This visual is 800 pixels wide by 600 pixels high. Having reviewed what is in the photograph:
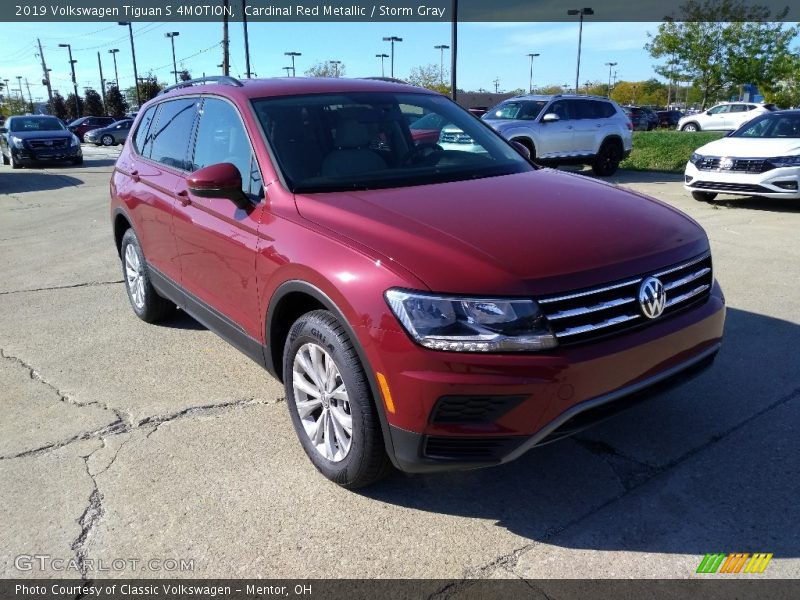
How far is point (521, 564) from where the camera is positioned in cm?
256

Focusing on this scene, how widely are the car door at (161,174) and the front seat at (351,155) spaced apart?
1.20m

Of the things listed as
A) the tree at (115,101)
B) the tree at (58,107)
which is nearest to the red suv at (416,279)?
the tree at (115,101)

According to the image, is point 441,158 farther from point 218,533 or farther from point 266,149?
point 218,533

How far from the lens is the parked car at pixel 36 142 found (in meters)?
19.8

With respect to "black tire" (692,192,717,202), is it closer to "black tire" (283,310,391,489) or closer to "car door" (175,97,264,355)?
"car door" (175,97,264,355)

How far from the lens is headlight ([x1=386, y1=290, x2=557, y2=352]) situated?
2.45 meters

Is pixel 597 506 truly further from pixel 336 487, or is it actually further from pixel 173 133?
pixel 173 133

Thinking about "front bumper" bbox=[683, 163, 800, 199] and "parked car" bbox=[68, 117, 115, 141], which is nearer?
"front bumper" bbox=[683, 163, 800, 199]

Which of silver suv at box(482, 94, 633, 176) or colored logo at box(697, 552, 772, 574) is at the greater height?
silver suv at box(482, 94, 633, 176)

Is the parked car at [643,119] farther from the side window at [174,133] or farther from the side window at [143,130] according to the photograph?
the side window at [174,133]

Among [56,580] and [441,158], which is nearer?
[56,580]

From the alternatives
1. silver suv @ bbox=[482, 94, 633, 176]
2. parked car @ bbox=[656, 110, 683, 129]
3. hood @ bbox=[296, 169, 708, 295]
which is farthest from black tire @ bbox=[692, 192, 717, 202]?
parked car @ bbox=[656, 110, 683, 129]

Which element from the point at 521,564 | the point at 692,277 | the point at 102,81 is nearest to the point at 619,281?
the point at 692,277

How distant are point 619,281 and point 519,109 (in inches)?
505
